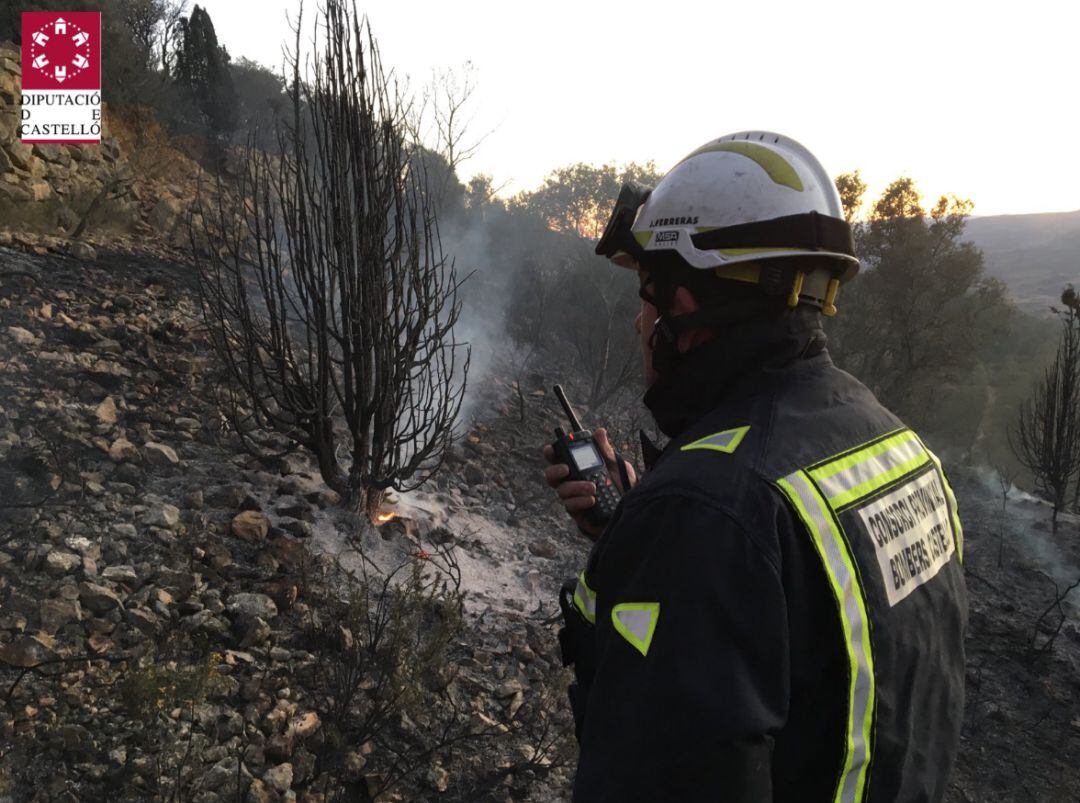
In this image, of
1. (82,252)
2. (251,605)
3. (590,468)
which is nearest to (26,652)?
(251,605)

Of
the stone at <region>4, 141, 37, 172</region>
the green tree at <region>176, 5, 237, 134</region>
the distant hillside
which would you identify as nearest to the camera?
the stone at <region>4, 141, 37, 172</region>

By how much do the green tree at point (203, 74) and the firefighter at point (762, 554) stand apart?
816 inches

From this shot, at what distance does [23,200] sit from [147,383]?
4.77 m

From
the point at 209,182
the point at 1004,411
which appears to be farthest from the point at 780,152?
the point at 1004,411

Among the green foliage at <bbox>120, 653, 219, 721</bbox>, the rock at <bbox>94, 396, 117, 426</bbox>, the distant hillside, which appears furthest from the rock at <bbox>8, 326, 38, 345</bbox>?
the distant hillside

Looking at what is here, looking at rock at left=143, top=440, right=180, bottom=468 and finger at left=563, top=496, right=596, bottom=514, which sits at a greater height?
finger at left=563, top=496, right=596, bottom=514

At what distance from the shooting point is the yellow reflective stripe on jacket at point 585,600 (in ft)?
3.81

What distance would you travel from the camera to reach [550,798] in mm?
3031

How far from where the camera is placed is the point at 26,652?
2.69 m

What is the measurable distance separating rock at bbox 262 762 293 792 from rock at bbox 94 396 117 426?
3222mm

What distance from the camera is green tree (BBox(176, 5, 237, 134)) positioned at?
60.0ft

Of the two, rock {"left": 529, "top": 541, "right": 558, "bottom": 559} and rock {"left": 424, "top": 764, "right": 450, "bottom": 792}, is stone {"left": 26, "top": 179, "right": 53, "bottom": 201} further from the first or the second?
rock {"left": 424, "top": 764, "right": 450, "bottom": 792}

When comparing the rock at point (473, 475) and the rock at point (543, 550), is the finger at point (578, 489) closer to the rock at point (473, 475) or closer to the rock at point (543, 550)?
the rock at point (543, 550)

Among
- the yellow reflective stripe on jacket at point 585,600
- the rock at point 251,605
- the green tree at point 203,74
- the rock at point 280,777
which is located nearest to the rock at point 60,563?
the rock at point 251,605
